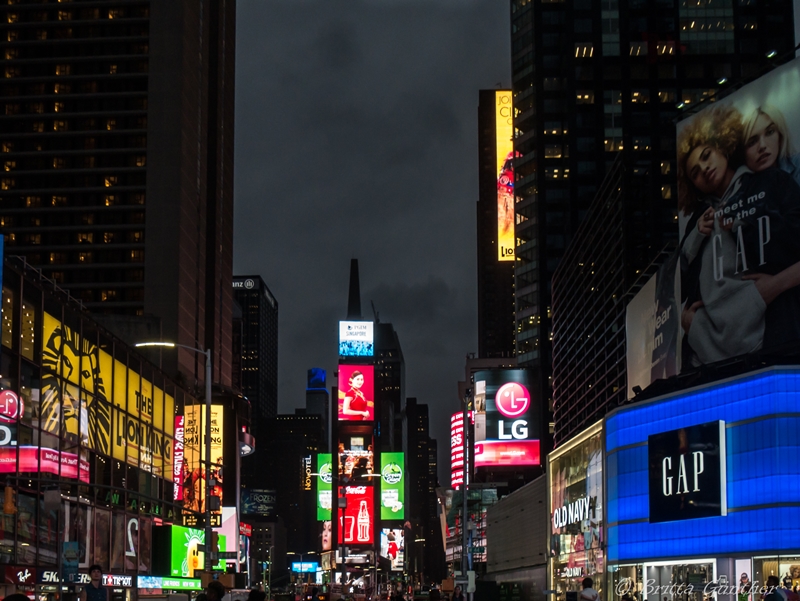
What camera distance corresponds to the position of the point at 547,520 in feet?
296

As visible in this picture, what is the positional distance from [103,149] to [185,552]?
97.4 meters

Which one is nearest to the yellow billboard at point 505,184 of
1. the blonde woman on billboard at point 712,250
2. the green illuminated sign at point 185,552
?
the blonde woman on billboard at point 712,250

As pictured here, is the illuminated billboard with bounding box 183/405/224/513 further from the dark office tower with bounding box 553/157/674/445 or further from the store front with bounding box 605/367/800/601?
the dark office tower with bounding box 553/157/674/445

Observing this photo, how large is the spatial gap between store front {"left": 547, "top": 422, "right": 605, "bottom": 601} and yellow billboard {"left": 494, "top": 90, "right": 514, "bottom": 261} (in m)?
101

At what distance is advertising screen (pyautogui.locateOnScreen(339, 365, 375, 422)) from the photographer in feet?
586

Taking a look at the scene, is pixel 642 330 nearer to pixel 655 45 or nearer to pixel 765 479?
pixel 765 479

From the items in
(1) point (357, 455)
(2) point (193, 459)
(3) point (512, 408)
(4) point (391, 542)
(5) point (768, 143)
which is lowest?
(4) point (391, 542)

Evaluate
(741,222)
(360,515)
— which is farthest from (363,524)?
(741,222)

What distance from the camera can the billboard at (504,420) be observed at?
438 ft

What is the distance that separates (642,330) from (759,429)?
115ft

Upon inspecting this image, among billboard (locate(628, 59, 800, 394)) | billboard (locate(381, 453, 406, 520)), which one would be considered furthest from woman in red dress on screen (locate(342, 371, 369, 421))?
billboard (locate(628, 59, 800, 394))

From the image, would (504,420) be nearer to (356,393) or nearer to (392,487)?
(392,487)

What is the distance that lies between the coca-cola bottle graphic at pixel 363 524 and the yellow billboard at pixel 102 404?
106 metres

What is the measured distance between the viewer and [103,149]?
14375 centimetres
